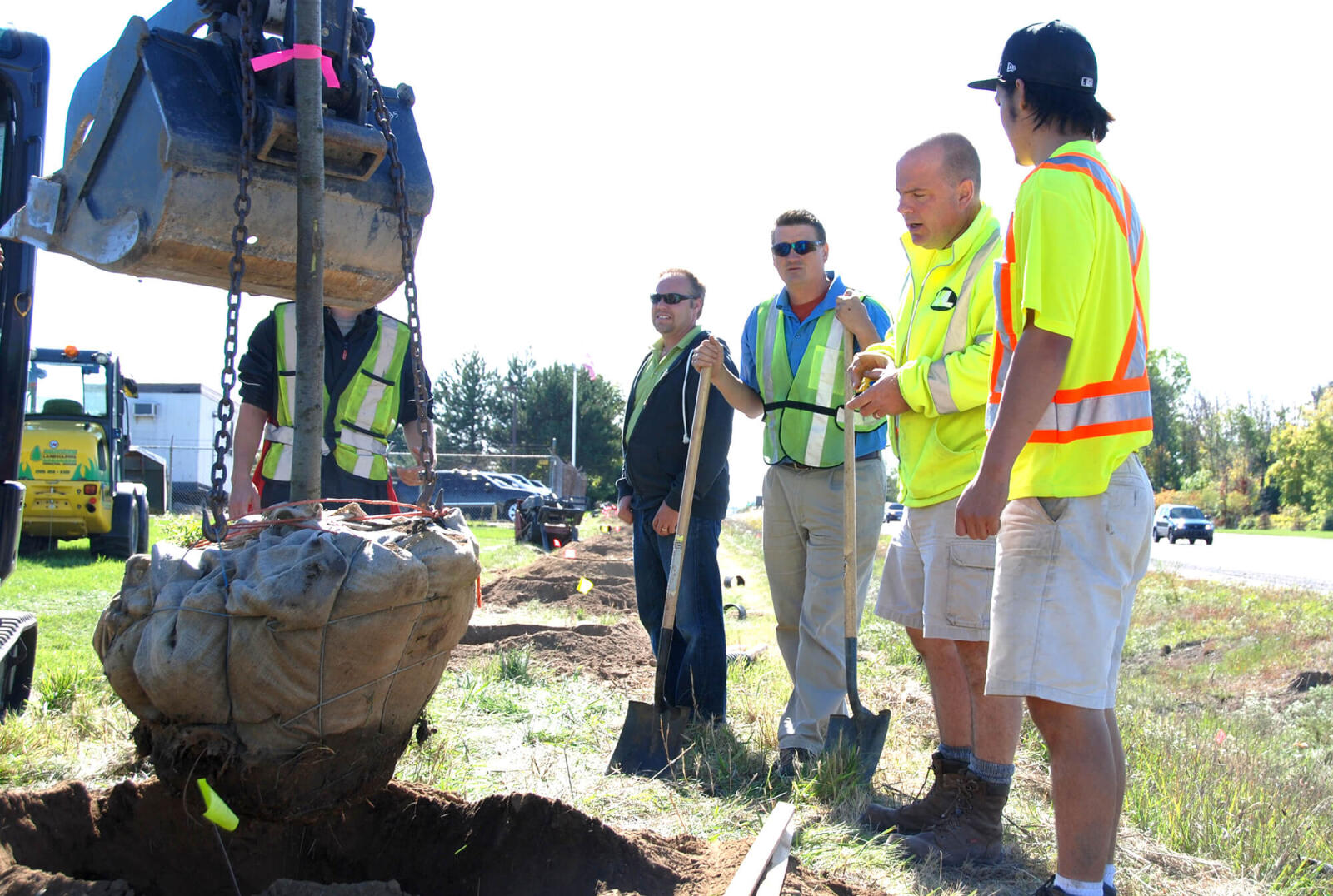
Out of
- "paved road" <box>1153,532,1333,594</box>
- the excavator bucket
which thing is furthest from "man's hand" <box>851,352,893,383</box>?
"paved road" <box>1153,532,1333,594</box>

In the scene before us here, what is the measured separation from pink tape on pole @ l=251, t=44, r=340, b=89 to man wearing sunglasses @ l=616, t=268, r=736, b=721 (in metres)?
2.27

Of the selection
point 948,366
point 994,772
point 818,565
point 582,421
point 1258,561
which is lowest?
point 1258,561

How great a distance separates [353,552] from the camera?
221cm

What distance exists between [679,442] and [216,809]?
298 cm

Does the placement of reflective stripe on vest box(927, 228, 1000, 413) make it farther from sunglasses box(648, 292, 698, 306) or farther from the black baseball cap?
sunglasses box(648, 292, 698, 306)

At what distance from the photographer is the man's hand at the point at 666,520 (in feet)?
15.4

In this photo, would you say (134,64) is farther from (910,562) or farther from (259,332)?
(910,562)

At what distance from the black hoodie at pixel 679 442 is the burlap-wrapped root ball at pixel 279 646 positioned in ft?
7.89

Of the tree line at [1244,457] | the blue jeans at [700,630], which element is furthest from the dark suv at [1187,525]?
the blue jeans at [700,630]

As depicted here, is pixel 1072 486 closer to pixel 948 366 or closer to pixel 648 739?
pixel 948 366

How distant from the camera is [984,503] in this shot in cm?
245

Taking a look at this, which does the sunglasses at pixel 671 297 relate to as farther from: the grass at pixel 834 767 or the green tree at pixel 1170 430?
the green tree at pixel 1170 430

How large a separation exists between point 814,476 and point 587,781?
1.59m

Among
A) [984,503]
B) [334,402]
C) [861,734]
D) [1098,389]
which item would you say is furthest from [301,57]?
[861,734]
